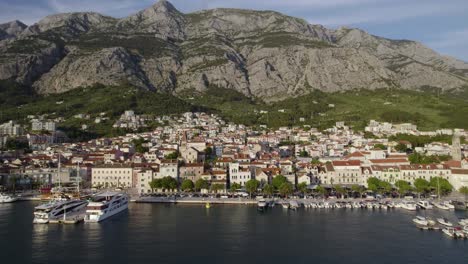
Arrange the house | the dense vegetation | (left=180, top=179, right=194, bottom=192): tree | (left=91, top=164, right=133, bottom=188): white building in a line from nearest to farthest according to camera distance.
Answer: (left=180, top=179, right=194, bottom=192): tree → the house → (left=91, top=164, right=133, bottom=188): white building → the dense vegetation

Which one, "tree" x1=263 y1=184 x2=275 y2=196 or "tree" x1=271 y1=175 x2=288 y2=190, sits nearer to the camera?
"tree" x1=263 y1=184 x2=275 y2=196

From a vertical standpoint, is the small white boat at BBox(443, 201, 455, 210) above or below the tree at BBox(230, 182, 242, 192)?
below

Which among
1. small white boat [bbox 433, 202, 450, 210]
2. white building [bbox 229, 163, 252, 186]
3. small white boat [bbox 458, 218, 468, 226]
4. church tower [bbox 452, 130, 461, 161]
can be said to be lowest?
small white boat [bbox 458, 218, 468, 226]

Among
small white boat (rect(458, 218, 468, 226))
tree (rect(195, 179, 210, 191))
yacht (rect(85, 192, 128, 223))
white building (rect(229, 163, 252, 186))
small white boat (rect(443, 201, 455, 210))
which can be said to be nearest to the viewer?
small white boat (rect(458, 218, 468, 226))

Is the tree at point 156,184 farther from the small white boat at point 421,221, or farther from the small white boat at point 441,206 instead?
the small white boat at point 441,206

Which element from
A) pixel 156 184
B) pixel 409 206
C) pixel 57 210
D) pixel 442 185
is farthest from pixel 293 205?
pixel 57 210

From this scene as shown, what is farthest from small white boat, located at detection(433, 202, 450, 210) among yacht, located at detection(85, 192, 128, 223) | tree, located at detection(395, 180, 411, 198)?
yacht, located at detection(85, 192, 128, 223)

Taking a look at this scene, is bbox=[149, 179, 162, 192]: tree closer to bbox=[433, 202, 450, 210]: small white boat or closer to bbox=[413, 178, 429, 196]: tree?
bbox=[413, 178, 429, 196]: tree
